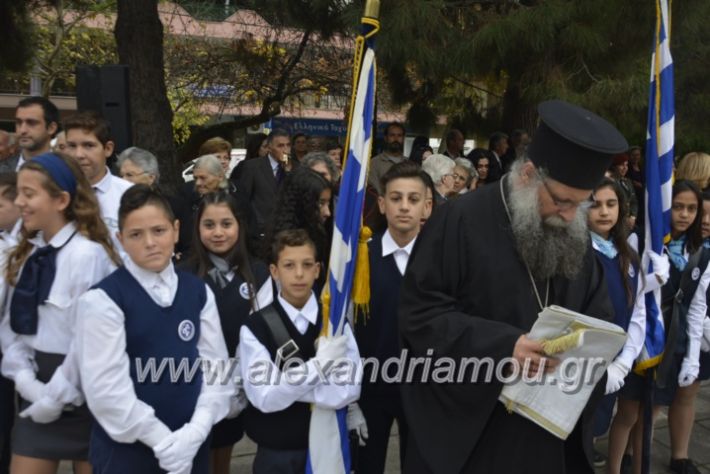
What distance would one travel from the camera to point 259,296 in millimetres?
3076

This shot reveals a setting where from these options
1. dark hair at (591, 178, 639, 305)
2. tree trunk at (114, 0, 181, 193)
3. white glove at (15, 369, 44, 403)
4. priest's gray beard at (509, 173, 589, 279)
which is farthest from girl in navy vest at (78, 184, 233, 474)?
tree trunk at (114, 0, 181, 193)

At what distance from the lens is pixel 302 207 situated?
3484 millimetres

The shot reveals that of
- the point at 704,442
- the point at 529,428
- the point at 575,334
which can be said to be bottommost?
the point at 704,442

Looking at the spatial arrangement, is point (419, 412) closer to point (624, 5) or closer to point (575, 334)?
point (575, 334)

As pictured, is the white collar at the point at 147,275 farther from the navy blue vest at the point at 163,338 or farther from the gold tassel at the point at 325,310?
the gold tassel at the point at 325,310

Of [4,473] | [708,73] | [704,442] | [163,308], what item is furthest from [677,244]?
[708,73]

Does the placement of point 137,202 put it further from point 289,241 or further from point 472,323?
point 472,323

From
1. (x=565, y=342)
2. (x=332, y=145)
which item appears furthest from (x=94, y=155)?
(x=332, y=145)

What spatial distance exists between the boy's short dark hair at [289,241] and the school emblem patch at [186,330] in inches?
20.1

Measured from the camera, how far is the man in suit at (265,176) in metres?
5.77

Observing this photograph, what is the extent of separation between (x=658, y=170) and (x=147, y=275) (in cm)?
274

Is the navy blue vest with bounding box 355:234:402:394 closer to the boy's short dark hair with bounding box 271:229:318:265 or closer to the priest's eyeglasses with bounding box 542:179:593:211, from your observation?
the boy's short dark hair with bounding box 271:229:318:265

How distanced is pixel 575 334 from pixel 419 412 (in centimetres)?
68

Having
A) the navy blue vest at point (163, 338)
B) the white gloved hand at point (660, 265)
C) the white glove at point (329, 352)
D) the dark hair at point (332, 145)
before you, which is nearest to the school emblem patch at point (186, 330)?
the navy blue vest at point (163, 338)
